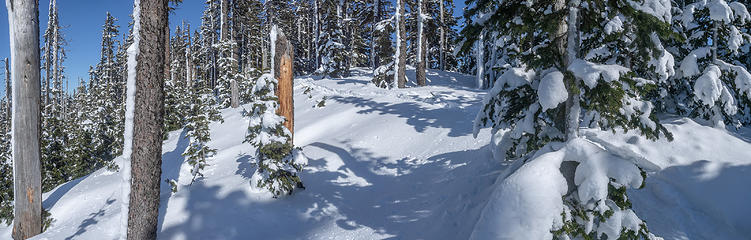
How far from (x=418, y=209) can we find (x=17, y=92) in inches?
339

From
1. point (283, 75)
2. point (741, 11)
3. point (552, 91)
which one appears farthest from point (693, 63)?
point (283, 75)

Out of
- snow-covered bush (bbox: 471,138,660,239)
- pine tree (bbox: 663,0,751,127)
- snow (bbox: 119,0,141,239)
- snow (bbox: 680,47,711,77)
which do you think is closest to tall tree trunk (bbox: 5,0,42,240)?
snow (bbox: 119,0,141,239)

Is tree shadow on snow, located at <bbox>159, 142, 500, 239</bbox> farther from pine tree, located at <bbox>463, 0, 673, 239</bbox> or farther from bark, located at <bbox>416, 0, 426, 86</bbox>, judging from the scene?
bark, located at <bbox>416, 0, 426, 86</bbox>

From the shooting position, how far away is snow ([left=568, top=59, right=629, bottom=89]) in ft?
10.9

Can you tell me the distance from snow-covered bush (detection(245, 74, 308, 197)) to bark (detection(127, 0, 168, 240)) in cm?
215

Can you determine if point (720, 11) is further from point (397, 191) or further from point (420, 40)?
point (420, 40)

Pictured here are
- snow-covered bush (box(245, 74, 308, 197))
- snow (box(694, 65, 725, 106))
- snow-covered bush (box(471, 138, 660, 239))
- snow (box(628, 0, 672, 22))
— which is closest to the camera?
snow-covered bush (box(471, 138, 660, 239))

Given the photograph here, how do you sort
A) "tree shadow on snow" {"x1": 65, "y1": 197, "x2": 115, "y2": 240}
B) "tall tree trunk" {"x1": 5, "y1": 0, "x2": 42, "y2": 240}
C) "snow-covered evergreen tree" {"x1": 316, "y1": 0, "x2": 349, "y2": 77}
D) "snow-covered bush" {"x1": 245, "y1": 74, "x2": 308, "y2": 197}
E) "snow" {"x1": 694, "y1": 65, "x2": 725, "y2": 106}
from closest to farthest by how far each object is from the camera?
"tall tree trunk" {"x1": 5, "y1": 0, "x2": 42, "y2": 240}
"tree shadow on snow" {"x1": 65, "y1": 197, "x2": 115, "y2": 240}
"snow-covered bush" {"x1": 245, "y1": 74, "x2": 308, "y2": 197}
"snow" {"x1": 694, "y1": 65, "x2": 725, "y2": 106}
"snow-covered evergreen tree" {"x1": 316, "y1": 0, "x2": 349, "y2": 77}

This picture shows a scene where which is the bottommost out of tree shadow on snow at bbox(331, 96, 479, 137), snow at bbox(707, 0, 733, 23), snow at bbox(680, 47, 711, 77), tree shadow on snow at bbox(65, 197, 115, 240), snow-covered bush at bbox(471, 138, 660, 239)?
tree shadow on snow at bbox(65, 197, 115, 240)

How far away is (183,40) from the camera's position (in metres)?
44.4

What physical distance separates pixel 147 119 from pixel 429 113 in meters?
8.38

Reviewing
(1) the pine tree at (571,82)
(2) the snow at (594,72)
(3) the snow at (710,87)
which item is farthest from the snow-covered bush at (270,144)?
(3) the snow at (710,87)

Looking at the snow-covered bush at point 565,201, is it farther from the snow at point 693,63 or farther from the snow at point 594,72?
the snow at point 693,63

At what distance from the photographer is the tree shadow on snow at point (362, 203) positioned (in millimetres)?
5852
